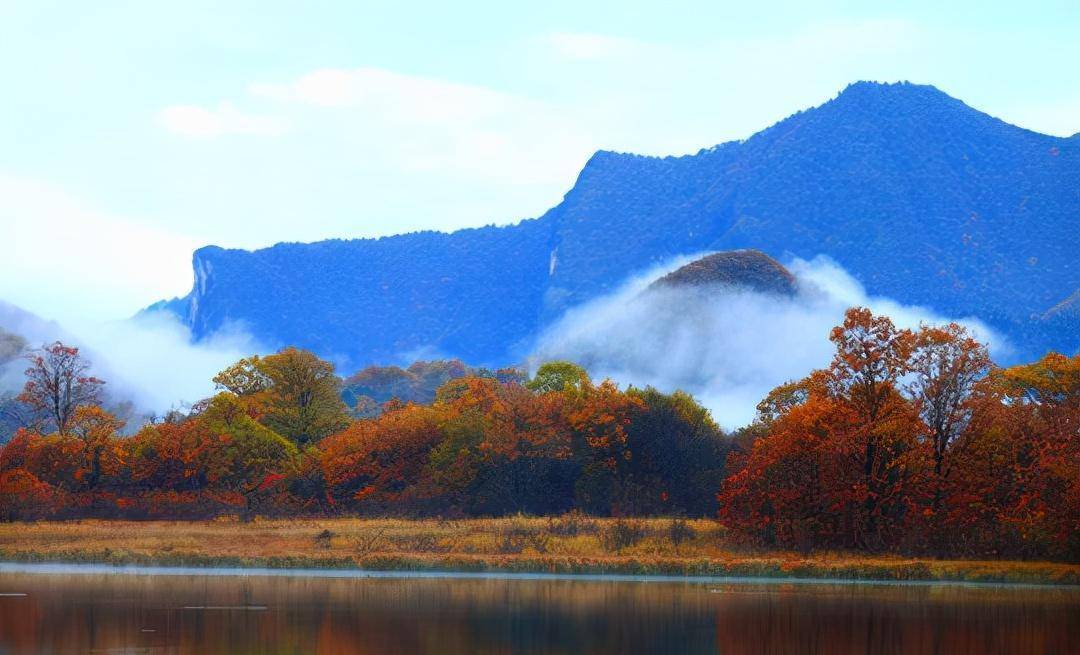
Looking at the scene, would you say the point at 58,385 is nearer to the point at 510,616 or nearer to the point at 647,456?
the point at 647,456

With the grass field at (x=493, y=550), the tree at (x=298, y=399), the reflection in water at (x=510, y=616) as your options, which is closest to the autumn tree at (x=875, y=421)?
the grass field at (x=493, y=550)

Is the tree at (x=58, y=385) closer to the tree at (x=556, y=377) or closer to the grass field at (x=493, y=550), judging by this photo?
the grass field at (x=493, y=550)

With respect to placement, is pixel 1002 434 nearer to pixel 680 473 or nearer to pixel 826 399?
pixel 826 399

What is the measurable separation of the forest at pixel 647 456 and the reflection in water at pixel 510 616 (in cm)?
964

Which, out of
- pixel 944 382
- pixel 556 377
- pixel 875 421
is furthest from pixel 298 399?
pixel 944 382

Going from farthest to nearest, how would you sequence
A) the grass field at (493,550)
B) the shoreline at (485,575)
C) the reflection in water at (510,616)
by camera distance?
the grass field at (493,550), the shoreline at (485,575), the reflection in water at (510,616)

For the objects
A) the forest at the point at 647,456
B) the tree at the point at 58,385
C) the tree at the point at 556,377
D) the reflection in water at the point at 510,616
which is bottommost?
the reflection in water at the point at 510,616

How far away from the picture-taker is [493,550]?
6300cm

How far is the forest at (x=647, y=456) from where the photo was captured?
62.1 metres

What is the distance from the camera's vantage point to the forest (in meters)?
62.1

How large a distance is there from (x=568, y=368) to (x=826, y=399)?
6699 cm

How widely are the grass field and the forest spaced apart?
8.71ft

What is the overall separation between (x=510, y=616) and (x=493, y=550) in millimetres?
23006

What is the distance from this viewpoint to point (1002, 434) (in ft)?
205
